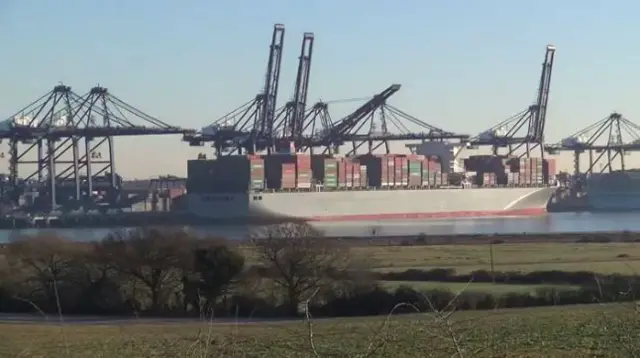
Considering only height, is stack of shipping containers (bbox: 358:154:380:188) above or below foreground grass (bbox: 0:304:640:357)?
above

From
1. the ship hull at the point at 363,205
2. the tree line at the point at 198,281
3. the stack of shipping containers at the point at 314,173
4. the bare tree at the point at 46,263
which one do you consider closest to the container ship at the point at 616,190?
the ship hull at the point at 363,205

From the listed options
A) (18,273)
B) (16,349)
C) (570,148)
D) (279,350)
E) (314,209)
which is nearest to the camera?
(279,350)

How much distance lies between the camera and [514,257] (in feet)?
79.7

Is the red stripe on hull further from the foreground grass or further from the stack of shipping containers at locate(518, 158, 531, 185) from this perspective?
the foreground grass

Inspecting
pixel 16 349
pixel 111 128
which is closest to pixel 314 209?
pixel 111 128

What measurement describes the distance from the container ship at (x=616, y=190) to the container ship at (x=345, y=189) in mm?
14333

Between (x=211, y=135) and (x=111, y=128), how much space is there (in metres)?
5.80

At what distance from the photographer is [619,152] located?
7894 cm

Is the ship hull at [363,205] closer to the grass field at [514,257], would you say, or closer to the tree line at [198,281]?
the grass field at [514,257]

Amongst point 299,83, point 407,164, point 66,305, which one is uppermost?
point 299,83

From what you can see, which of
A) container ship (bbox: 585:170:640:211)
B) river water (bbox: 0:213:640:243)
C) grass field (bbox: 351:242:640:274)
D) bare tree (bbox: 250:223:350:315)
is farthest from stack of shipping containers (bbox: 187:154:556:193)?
bare tree (bbox: 250:223:350:315)

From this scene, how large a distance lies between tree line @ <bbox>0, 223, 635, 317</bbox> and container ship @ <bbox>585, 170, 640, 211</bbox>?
204 ft

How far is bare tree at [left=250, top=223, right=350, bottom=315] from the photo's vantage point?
15.1 meters

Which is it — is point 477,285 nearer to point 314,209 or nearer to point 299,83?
point 314,209
